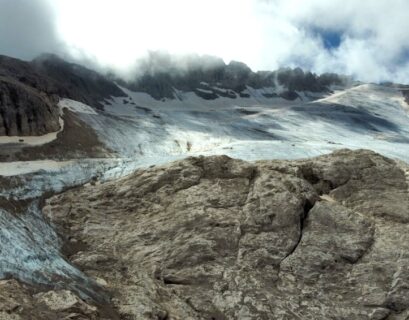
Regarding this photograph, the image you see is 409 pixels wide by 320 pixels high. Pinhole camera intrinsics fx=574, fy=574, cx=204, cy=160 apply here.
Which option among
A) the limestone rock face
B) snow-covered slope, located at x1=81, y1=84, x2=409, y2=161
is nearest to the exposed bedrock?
the limestone rock face

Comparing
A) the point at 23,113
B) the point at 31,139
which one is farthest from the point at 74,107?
the point at 31,139

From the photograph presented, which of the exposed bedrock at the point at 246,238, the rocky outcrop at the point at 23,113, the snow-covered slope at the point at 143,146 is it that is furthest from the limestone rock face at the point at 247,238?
the rocky outcrop at the point at 23,113

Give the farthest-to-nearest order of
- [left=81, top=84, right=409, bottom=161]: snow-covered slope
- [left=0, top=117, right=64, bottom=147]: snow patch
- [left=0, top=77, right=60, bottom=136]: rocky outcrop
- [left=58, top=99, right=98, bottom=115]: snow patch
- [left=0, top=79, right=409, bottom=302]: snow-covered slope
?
[left=58, top=99, right=98, bottom=115]: snow patch, [left=81, top=84, right=409, bottom=161]: snow-covered slope, [left=0, top=77, right=60, bottom=136]: rocky outcrop, [left=0, top=117, right=64, bottom=147]: snow patch, [left=0, top=79, right=409, bottom=302]: snow-covered slope

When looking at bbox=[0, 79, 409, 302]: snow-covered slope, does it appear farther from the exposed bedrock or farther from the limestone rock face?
the limestone rock face

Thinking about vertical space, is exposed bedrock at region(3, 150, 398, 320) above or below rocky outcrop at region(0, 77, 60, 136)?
below

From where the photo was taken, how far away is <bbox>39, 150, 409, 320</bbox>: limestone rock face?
90.3 ft

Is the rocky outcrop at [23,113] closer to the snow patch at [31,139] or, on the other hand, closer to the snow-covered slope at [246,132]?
the snow patch at [31,139]

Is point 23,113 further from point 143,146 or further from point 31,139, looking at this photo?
point 143,146

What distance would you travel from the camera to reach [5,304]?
68.5ft

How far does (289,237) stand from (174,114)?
4488 inches

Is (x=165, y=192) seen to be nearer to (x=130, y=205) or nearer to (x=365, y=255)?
(x=130, y=205)

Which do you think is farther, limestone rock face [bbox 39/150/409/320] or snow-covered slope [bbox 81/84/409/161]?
snow-covered slope [bbox 81/84/409/161]

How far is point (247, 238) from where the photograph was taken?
103 ft

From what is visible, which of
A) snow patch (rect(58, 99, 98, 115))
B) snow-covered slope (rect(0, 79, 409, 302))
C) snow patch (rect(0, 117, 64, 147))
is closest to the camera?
snow-covered slope (rect(0, 79, 409, 302))
